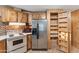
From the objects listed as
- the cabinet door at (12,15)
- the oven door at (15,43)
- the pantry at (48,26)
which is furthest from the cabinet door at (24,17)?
the oven door at (15,43)

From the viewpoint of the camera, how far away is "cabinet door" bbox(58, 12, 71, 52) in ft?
12.9

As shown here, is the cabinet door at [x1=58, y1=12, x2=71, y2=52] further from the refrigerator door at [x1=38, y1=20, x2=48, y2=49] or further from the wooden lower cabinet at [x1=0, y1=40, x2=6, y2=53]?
the wooden lower cabinet at [x1=0, y1=40, x2=6, y2=53]

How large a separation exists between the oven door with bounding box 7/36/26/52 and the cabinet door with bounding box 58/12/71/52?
1.36m

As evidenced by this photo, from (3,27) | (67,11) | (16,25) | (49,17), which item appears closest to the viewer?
(3,27)

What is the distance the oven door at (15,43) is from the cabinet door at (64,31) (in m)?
1.36

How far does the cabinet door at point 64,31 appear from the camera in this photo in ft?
12.9

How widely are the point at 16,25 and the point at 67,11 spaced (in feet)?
6.51

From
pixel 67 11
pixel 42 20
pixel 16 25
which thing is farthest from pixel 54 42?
pixel 16 25

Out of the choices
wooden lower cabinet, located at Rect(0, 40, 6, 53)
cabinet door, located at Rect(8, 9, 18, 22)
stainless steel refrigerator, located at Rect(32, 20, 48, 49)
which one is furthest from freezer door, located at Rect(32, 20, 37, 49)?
wooden lower cabinet, located at Rect(0, 40, 6, 53)

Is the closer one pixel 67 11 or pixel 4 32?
Result: pixel 4 32

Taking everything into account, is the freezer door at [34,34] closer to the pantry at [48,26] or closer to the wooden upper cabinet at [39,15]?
the pantry at [48,26]
